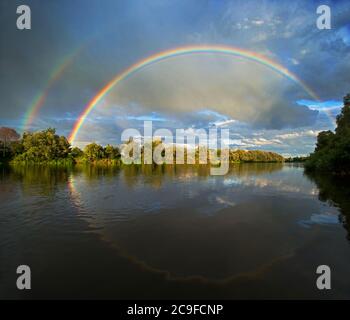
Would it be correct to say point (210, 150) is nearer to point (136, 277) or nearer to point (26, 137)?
point (26, 137)

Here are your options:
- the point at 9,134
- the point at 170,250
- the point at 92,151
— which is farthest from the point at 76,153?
the point at 170,250

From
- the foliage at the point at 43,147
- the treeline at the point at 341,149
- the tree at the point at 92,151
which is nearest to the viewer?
the treeline at the point at 341,149

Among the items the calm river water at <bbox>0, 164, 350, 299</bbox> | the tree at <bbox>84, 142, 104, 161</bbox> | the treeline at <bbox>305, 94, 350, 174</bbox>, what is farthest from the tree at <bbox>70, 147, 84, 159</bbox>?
the calm river water at <bbox>0, 164, 350, 299</bbox>

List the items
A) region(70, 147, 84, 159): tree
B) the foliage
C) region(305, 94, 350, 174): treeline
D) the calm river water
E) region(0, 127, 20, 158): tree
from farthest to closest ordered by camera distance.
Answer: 1. region(0, 127, 20, 158): tree
2. region(70, 147, 84, 159): tree
3. the foliage
4. region(305, 94, 350, 174): treeline
5. the calm river water

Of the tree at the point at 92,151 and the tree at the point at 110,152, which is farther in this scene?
the tree at the point at 110,152

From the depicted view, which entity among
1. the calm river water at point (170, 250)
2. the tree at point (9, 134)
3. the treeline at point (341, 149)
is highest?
the tree at point (9, 134)

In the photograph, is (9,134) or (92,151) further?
(9,134)

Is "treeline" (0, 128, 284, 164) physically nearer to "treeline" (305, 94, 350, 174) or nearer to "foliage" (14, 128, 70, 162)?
"foliage" (14, 128, 70, 162)

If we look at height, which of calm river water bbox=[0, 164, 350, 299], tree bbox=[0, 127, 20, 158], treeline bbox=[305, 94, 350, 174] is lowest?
calm river water bbox=[0, 164, 350, 299]

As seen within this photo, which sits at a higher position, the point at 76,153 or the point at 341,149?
the point at 76,153

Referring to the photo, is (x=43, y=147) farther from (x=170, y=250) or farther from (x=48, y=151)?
(x=170, y=250)

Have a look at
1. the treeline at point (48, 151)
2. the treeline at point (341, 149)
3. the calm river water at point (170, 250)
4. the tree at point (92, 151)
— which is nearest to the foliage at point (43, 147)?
the treeline at point (48, 151)

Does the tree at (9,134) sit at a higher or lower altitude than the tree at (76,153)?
higher

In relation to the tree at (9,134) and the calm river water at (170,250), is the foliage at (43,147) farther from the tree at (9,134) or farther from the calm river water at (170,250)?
the calm river water at (170,250)
